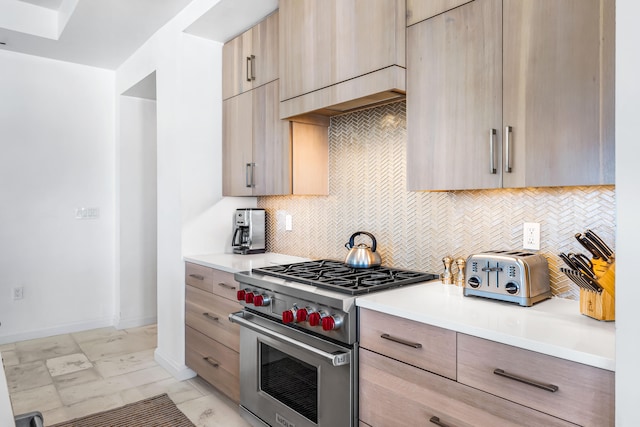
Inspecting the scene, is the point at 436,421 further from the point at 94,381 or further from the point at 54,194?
the point at 54,194

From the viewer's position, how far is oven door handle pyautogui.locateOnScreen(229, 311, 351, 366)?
1702 millimetres

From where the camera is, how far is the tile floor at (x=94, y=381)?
2.66 meters

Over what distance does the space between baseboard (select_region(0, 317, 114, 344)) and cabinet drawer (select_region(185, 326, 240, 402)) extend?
6.17 ft

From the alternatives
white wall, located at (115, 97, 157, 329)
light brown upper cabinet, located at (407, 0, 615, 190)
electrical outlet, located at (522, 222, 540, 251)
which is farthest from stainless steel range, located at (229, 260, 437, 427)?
white wall, located at (115, 97, 157, 329)

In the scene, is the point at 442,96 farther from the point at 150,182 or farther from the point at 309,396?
the point at 150,182

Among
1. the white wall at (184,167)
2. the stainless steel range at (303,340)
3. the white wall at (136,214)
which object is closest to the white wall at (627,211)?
the stainless steel range at (303,340)

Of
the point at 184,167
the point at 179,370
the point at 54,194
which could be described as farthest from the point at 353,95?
the point at 54,194

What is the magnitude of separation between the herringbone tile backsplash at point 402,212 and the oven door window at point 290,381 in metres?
0.78

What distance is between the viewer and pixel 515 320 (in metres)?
1.38

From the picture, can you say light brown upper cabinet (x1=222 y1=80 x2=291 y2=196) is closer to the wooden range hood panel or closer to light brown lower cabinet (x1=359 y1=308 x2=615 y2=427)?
the wooden range hood panel

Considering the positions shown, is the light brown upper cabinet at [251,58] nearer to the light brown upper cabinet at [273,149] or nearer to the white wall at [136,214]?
the light brown upper cabinet at [273,149]

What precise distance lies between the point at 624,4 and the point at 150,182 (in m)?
4.41

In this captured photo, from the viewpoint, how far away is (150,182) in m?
4.56

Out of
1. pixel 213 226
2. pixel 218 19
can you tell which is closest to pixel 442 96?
pixel 218 19
